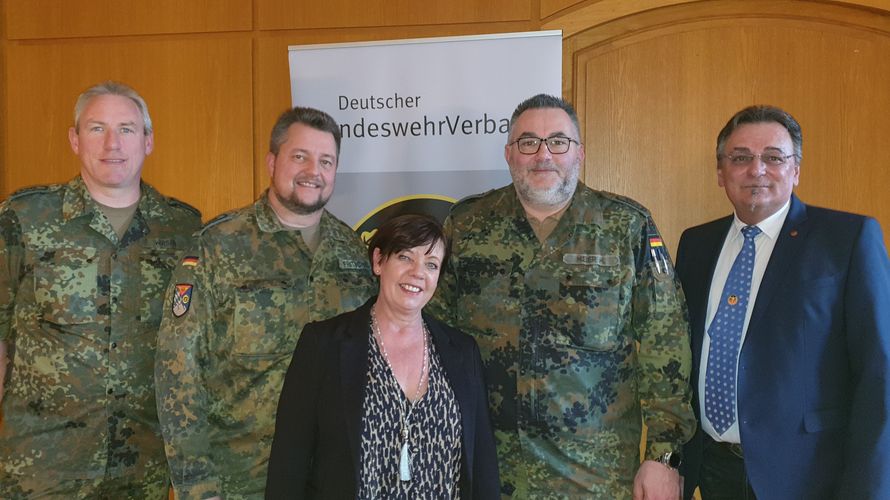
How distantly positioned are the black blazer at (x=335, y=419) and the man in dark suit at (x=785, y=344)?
892mm

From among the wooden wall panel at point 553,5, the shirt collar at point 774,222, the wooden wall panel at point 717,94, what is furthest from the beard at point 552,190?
the wooden wall panel at point 553,5

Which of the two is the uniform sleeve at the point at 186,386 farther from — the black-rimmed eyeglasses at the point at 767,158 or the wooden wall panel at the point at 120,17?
the wooden wall panel at the point at 120,17

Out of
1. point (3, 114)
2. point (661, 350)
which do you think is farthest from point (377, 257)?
point (3, 114)

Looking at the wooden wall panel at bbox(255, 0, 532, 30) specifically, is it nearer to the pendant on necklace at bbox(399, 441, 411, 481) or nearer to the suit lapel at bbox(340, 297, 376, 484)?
the suit lapel at bbox(340, 297, 376, 484)

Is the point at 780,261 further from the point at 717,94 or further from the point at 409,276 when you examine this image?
the point at 717,94

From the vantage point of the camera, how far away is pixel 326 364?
212 cm

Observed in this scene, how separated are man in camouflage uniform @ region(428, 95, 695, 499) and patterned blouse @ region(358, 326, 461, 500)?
1.73 feet

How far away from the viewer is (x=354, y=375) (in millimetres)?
2096

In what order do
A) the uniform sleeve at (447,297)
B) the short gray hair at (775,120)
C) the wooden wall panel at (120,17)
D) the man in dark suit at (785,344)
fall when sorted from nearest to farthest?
the man in dark suit at (785,344) → the short gray hair at (775,120) → the uniform sleeve at (447,297) → the wooden wall panel at (120,17)

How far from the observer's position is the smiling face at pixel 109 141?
9.11 feet

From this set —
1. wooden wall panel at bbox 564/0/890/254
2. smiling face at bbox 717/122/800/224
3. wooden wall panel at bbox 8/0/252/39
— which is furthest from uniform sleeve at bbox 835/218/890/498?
wooden wall panel at bbox 8/0/252/39

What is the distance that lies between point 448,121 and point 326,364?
187 centimetres

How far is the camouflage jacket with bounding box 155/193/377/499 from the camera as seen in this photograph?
8.22 feet

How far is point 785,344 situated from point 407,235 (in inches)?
51.3
